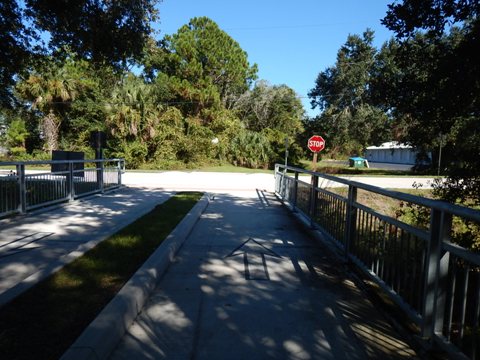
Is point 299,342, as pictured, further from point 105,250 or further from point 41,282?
point 105,250

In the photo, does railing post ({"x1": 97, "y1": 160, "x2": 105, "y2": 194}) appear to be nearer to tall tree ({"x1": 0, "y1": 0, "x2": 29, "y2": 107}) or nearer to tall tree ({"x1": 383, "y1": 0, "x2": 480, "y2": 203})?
tall tree ({"x1": 0, "y1": 0, "x2": 29, "y2": 107})

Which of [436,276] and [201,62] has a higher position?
[201,62]

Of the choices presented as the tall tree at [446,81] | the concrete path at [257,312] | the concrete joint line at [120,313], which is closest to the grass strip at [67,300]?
the concrete joint line at [120,313]

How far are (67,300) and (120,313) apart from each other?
73 cm

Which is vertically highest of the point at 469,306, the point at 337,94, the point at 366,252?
the point at 337,94

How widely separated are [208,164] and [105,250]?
105 feet

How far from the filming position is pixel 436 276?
9.81 ft

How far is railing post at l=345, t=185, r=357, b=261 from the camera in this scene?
5398 millimetres

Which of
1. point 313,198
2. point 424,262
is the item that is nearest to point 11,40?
point 313,198

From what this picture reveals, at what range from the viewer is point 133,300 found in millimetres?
3748

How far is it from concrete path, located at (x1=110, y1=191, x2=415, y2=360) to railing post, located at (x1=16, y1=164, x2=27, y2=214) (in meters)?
4.68

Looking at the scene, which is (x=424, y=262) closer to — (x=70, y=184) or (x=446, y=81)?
(x=446, y=81)

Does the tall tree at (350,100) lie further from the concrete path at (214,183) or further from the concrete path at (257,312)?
the concrete path at (257,312)

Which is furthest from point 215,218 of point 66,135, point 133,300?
point 66,135
